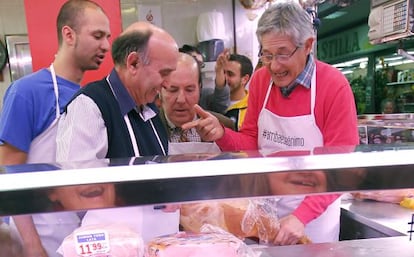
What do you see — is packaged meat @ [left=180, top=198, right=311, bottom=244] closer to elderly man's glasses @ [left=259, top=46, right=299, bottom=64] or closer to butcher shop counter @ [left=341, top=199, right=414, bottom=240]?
butcher shop counter @ [left=341, top=199, right=414, bottom=240]

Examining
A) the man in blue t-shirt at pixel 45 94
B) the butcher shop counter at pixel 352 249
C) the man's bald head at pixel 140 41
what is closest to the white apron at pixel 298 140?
the butcher shop counter at pixel 352 249

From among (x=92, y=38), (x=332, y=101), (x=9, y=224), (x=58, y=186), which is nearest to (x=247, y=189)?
(x=58, y=186)

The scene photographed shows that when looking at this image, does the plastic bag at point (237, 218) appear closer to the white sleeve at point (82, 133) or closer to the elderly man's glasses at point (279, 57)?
the white sleeve at point (82, 133)

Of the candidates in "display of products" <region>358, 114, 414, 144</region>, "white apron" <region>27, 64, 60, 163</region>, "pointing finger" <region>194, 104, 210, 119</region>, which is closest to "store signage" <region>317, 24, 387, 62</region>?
"display of products" <region>358, 114, 414, 144</region>

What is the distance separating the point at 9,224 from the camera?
0.66 metres

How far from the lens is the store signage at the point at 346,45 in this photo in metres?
9.28

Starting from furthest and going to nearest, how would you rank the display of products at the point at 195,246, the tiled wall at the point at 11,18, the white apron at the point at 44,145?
the tiled wall at the point at 11,18
the white apron at the point at 44,145
the display of products at the point at 195,246

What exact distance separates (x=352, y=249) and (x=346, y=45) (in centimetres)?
1057

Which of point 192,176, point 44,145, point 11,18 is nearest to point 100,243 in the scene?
point 192,176

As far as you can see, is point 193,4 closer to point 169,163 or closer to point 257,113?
point 257,113

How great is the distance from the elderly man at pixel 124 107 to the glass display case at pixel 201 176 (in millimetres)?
293

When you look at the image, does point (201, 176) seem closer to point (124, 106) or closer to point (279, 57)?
point (124, 106)

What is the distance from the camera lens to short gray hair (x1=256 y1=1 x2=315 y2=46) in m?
1.34

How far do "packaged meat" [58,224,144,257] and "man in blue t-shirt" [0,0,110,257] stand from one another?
3.07ft
